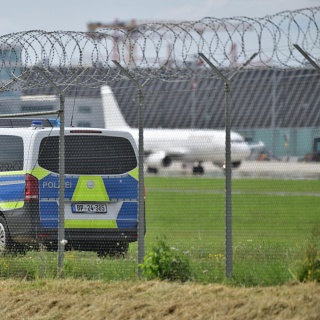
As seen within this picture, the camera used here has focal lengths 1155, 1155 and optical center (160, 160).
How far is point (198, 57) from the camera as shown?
12.6m

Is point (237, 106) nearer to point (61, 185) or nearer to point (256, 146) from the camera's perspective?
point (256, 146)

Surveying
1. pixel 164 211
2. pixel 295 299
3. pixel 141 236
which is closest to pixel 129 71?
pixel 141 236

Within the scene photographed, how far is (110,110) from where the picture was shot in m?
14.1

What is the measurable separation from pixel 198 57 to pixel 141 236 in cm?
205

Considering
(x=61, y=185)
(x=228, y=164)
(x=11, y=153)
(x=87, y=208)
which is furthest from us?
(x=11, y=153)

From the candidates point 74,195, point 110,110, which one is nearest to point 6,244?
point 74,195

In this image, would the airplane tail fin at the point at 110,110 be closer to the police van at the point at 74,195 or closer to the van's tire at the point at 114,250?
the police van at the point at 74,195

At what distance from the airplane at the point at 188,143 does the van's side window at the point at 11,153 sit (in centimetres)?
115

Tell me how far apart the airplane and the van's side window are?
3.79 feet

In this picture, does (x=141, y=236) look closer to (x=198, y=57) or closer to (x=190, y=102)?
(x=198, y=57)

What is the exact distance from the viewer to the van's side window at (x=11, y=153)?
14430 millimetres

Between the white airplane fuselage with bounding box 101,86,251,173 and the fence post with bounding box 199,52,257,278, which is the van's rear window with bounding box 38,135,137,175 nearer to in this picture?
the white airplane fuselage with bounding box 101,86,251,173

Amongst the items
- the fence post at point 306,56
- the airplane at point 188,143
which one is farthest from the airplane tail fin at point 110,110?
the fence post at point 306,56

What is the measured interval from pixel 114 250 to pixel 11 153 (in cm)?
189
